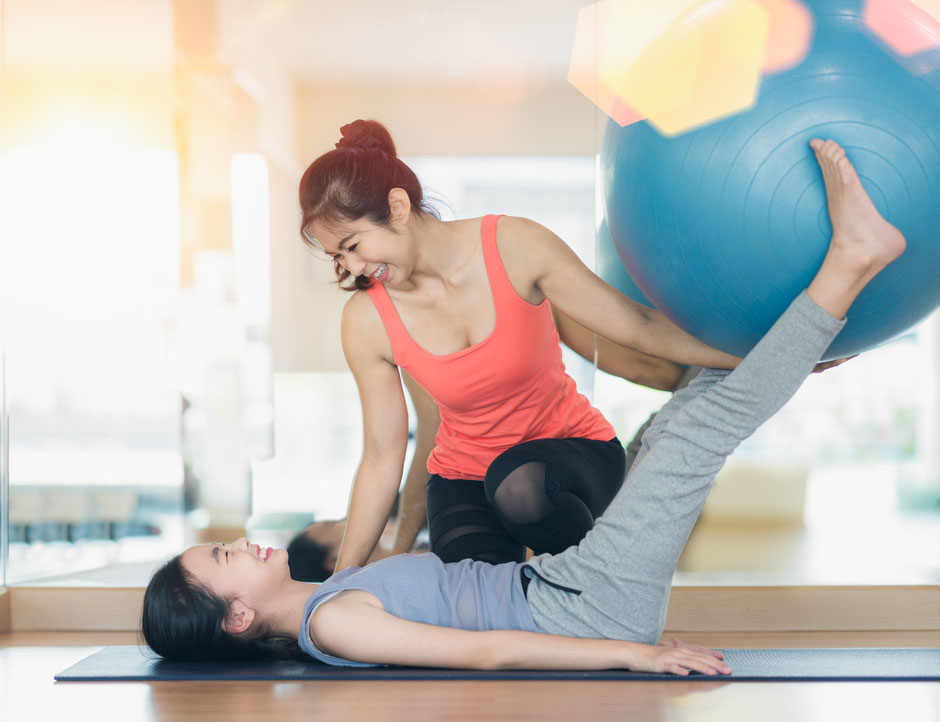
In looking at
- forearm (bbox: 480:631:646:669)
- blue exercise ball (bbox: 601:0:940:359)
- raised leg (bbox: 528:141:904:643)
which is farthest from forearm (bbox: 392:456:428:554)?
blue exercise ball (bbox: 601:0:940:359)

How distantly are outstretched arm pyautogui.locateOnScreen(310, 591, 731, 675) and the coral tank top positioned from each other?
50 cm

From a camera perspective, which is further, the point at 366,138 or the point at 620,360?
the point at 620,360

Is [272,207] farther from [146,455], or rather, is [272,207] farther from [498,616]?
[498,616]

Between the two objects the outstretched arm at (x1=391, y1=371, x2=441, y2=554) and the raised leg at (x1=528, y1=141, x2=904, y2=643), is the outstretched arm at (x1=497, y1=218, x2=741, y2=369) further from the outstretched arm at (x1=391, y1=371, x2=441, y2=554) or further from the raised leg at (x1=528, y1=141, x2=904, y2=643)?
the outstretched arm at (x1=391, y1=371, x2=441, y2=554)

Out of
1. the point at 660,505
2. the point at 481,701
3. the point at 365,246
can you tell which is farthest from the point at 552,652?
the point at 365,246

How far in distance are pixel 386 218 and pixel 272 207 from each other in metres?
1.14

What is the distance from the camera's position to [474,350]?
1.78 m

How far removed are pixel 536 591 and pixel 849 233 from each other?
2.65 ft

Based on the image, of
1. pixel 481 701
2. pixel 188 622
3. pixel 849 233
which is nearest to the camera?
pixel 849 233

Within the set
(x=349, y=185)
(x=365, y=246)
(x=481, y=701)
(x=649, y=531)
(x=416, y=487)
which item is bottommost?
(x=481, y=701)

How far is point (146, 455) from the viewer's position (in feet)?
8.68

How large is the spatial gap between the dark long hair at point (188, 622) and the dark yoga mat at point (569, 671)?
3 centimetres

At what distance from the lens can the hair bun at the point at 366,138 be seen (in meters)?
1.72

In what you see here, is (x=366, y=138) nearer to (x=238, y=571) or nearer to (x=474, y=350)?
(x=474, y=350)
